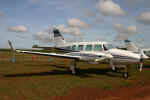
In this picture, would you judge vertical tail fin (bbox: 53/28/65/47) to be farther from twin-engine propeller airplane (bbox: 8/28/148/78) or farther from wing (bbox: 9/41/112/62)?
wing (bbox: 9/41/112/62)

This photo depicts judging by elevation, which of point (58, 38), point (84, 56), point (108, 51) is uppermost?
point (58, 38)

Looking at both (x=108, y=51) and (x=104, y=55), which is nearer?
(x=104, y=55)

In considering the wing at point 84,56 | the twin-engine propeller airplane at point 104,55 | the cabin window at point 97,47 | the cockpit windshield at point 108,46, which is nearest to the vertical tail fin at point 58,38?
the twin-engine propeller airplane at point 104,55

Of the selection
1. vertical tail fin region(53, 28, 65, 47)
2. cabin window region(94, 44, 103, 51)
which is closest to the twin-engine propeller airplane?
cabin window region(94, 44, 103, 51)

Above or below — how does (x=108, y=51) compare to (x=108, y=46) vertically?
below

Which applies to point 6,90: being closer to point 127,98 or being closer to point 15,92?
point 15,92

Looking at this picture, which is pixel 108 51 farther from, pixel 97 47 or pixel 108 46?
pixel 97 47

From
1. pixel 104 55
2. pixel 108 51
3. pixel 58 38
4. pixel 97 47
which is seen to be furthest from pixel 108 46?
pixel 58 38

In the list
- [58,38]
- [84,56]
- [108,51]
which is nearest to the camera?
[108,51]

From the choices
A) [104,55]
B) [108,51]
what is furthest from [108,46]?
[104,55]

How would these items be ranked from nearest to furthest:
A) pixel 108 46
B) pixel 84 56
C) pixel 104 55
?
1. pixel 104 55
2. pixel 108 46
3. pixel 84 56

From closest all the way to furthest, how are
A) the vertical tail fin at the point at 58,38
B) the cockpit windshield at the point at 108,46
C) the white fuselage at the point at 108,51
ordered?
the white fuselage at the point at 108,51, the cockpit windshield at the point at 108,46, the vertical tail fin at the point at 58,38

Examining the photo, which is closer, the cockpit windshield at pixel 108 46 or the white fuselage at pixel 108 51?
the white fuselage at pixel 108 51

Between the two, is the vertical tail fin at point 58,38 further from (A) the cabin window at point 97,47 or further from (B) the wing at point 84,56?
(A) the cabin window at point 97,47
